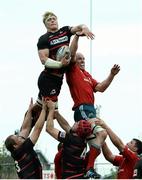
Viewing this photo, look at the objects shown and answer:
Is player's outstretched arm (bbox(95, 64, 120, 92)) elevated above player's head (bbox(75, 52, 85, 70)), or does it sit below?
below

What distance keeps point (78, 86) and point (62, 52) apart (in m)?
0.63

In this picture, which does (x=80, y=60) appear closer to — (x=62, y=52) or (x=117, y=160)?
(x=62, y=52)

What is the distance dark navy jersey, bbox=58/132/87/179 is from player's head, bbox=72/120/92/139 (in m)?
0.09

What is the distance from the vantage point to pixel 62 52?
46.0 ft

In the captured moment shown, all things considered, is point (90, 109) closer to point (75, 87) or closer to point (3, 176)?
point (75, 87)

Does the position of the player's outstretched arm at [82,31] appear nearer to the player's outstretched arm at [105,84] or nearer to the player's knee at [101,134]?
the player's outstretched arm at [105,84]

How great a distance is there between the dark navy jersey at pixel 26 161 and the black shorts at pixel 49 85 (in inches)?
42.4

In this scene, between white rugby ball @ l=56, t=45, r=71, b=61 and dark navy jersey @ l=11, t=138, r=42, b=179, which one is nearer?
dark navy jersey @ l=11, t=138, r=42, b=179

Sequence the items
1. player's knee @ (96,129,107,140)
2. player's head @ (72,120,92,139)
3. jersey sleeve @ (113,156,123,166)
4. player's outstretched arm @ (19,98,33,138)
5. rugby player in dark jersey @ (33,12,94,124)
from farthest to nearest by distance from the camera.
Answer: jersey sleeve @ (113,156,123,166) → player's outstretched arm @ (19,98,33,138) → rugby player in dark jersey @ (33,12,94,124) → player's knee @ (96,129,107,140) → player's head @ (72,120,92,139)

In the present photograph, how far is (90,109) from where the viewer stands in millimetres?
14125

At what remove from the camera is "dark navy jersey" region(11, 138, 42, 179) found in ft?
43.8

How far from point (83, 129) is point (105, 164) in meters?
8.30

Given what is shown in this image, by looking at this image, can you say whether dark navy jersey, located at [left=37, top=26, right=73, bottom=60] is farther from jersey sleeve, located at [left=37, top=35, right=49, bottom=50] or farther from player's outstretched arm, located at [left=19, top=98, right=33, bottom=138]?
player's outstretched arm, located at [left=19, top=98, right=33, bottom=138]

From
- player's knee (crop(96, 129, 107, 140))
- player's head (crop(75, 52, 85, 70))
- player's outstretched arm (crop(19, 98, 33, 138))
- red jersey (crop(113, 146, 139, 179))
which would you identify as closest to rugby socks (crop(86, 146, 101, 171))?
player's knee (crop(96, 129, 107, 140))
